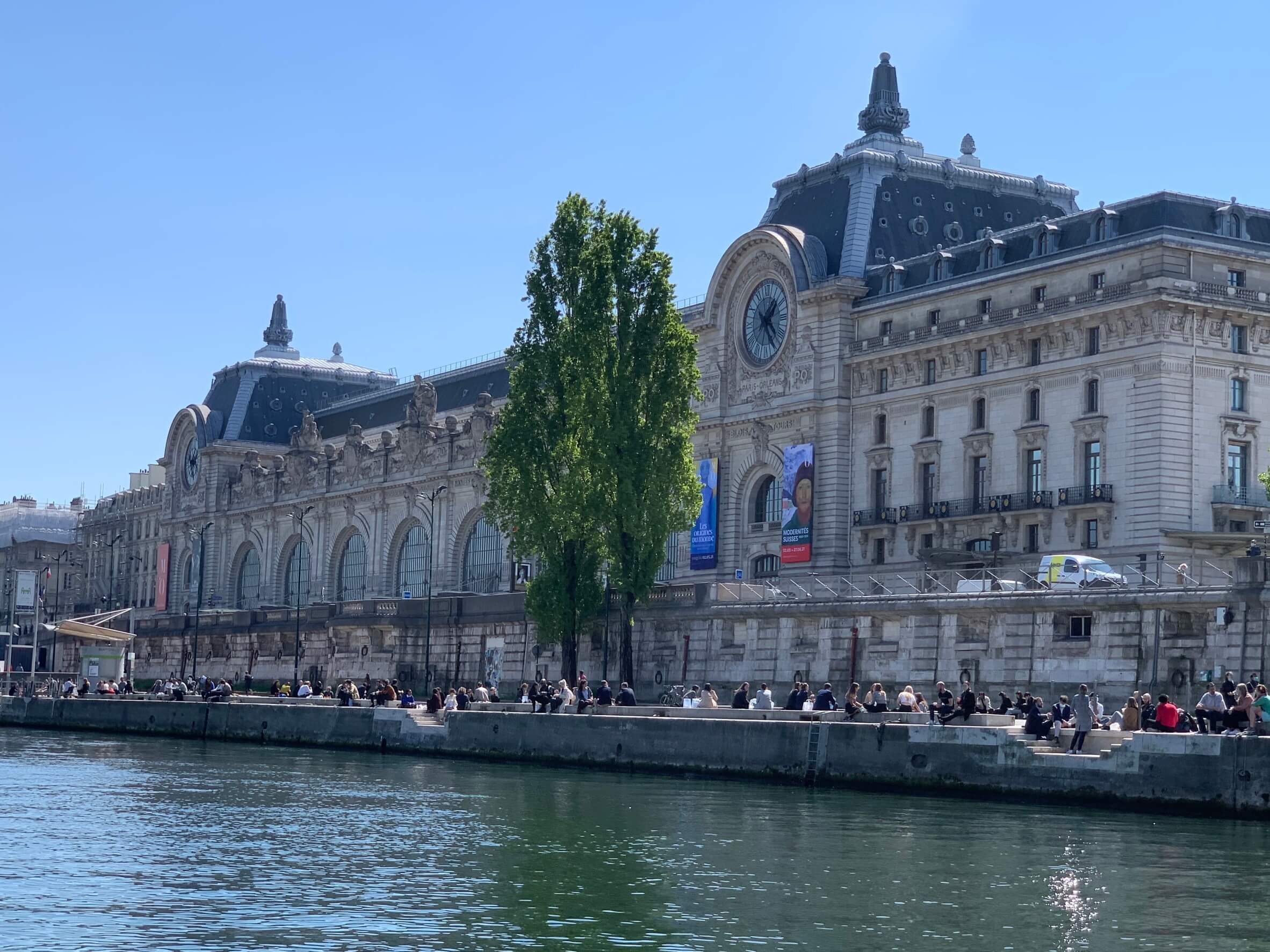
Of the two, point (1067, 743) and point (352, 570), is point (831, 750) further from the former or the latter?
point (352, 570)

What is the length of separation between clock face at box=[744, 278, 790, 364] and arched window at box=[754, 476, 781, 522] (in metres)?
5.62

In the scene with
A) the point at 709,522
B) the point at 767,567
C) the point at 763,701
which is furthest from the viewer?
the point at 709,522

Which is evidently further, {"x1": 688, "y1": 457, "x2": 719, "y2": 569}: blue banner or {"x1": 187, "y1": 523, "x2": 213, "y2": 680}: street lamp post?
{"x1": 187, "y1": 523, "x2": 213, "y2": 680}: street lamp post

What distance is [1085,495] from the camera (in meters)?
74.1

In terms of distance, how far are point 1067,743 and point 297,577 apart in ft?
312

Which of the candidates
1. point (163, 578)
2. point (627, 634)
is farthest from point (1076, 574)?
point (163, 578)

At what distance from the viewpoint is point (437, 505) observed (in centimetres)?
11819

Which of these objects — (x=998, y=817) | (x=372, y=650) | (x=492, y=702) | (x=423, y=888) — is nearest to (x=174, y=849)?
(x=423, y=888)

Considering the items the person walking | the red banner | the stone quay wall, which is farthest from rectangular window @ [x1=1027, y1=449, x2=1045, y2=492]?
the red banner

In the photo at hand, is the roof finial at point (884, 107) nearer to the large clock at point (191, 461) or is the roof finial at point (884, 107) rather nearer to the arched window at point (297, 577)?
the arched window at point (297, 577)

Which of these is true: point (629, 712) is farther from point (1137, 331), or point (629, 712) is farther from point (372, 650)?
point (372, 650)

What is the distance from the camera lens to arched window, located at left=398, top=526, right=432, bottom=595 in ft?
391

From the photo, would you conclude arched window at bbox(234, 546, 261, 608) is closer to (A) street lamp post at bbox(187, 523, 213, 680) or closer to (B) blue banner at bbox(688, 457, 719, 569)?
(A) street lamp post at bbox(187, 523, 213, 680)

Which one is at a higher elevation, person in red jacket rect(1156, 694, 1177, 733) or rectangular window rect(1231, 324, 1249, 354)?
rectangular window rect(1231, 324, 1249, 354)
